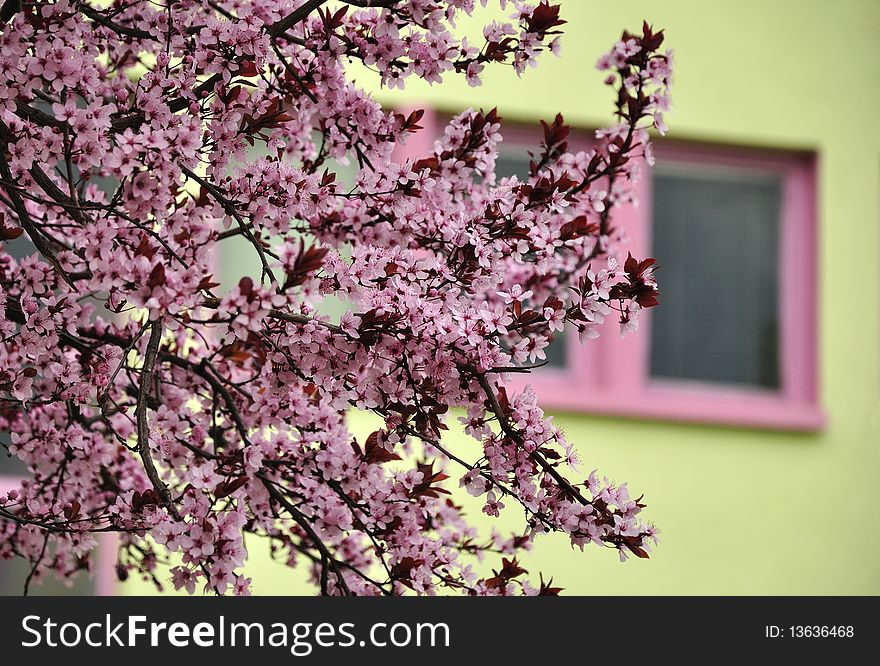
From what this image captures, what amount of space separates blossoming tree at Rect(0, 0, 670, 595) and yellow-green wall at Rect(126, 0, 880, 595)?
261cm

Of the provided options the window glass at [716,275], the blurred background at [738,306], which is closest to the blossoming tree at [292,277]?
the blurred background at [738,306]

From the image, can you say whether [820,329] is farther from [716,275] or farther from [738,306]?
[716,275]

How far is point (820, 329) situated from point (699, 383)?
565 mm

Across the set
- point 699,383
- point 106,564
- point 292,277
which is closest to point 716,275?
point 699,383

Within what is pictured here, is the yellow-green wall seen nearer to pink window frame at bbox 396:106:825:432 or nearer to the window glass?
pink window frame at bbox 396:106:825:432

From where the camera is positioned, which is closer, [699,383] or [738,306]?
[699,383]

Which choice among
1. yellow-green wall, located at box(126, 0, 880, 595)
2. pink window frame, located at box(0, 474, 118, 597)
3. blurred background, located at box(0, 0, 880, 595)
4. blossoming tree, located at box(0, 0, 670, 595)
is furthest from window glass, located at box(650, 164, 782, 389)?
blossoming tree, located at box(0, 0, 670, 595)

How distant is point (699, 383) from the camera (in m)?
5.51

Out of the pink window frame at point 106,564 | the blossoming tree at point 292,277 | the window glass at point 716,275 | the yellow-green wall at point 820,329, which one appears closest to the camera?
the blossoming tree at point 292,277

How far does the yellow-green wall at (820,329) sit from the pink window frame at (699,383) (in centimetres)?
6

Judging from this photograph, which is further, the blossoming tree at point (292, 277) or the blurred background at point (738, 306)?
the blurred background at point (738, 306)

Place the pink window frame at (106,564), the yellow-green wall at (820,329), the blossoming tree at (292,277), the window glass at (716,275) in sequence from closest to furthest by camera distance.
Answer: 1. the blossoming tree at (292,277)
2. the pink window frame at (106,564)
3. the yellow-green wall at (820,329)
4. the window glass at (716,275)

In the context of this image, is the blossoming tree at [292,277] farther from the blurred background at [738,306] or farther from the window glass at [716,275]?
the window glass at [716,275]

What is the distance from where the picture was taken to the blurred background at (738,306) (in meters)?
5.26
